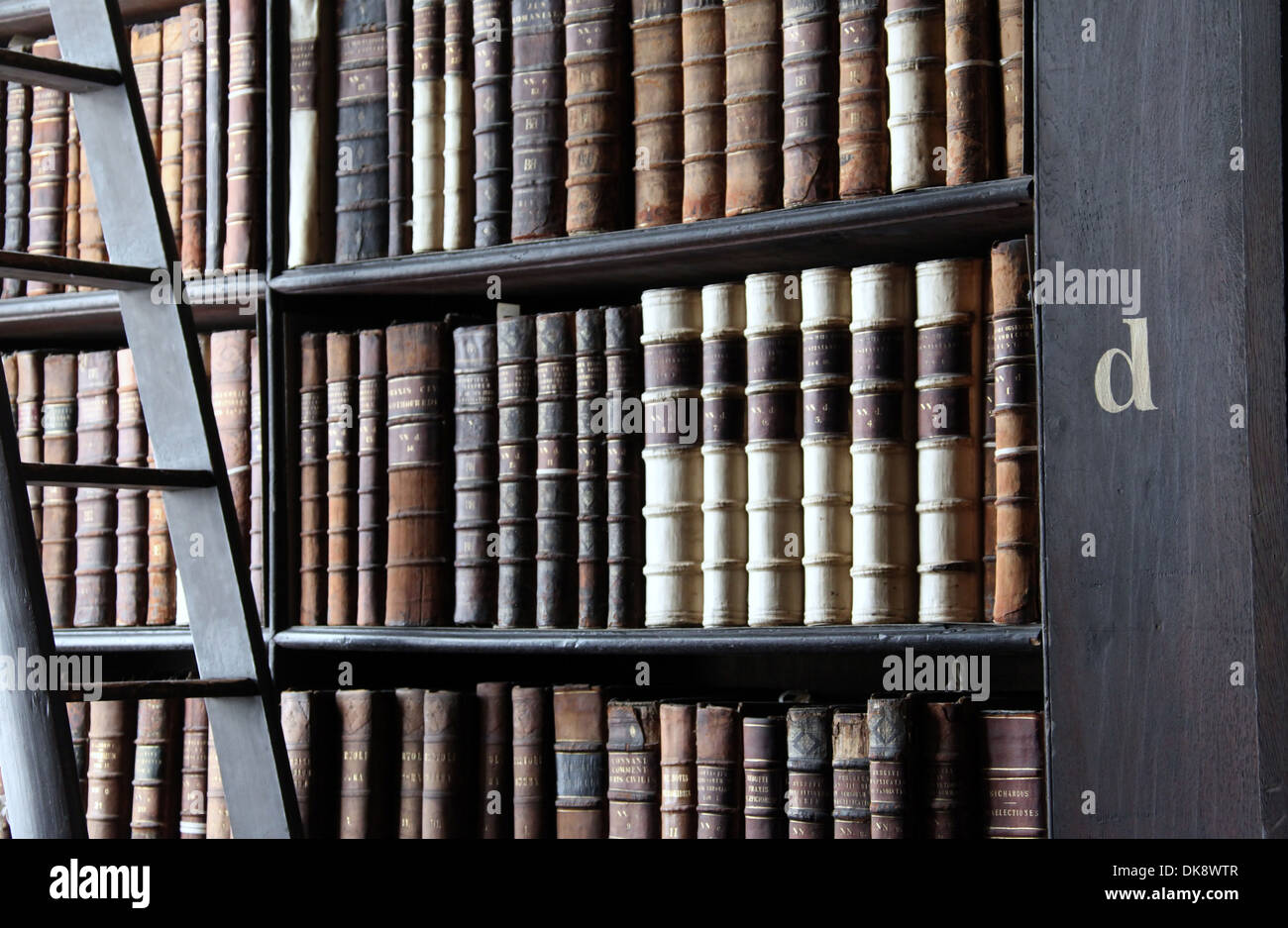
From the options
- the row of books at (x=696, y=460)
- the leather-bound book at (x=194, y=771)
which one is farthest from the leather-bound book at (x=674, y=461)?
the leather-bound book at (x=194, y=771)

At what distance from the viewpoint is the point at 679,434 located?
158cm

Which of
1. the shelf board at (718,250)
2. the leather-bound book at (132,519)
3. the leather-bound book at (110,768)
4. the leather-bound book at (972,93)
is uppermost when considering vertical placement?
the leather-bound book at (972,93)

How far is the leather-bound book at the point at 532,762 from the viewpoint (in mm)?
1634

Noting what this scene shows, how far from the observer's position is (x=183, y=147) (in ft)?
6.08

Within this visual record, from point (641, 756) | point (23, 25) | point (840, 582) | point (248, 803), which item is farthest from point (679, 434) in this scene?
point (23, 25)

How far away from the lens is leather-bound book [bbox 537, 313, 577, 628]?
1632mm

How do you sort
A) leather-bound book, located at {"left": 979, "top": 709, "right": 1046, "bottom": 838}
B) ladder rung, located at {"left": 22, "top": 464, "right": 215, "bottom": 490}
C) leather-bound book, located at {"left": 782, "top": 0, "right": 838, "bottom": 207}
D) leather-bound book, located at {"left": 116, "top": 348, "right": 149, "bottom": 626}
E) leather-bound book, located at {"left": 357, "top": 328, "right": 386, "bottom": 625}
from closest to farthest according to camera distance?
ladder rung, located at {"left": 22, "top": 464, "right": 215, "bottom": 490}, leather-bound book, located at {"left": 979, "top": 709, "right": 1046, "bottom": 838}, leather-bound book, located at {"left": 782, "top": 0, "right": 838, "bottom": 207}, leather-bound book, located at {"left": 357, "top": 328, "right": 386, "bottom": 625}, leather-bound book, located at {"left": 116, "top": 348, "right": 149, "bottom": 626}

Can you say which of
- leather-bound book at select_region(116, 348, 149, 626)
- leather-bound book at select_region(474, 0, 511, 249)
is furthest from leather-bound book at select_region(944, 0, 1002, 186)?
leather-bound book at select_region(116, 348, 149, 626)

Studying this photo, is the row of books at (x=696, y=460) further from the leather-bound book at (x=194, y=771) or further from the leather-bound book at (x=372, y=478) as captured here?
the leather-bound book at (x=194, y=771)

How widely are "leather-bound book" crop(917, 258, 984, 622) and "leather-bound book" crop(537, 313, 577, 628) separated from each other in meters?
0.39

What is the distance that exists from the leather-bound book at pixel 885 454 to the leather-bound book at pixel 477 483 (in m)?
0.43

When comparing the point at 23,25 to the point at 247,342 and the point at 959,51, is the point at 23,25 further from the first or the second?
the point at 959,51

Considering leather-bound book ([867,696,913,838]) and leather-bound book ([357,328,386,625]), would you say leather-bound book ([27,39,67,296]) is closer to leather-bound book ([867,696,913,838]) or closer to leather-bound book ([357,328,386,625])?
leather-bound book ([357,328,386,625])

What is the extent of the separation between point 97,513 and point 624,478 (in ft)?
2.31
